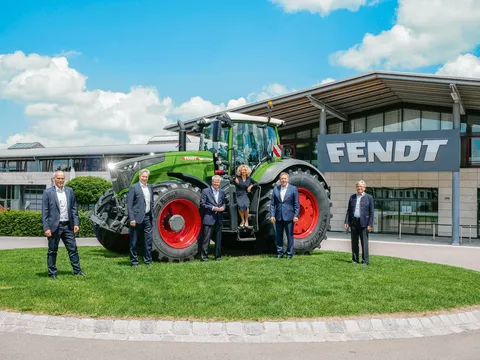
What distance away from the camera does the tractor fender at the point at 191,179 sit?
10.8m

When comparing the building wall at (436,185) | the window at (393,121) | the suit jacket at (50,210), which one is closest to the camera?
the suit jacket at (50,210)

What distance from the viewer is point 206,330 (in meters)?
5.94

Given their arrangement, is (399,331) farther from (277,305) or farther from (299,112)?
(299,112)

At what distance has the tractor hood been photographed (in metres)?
10.6

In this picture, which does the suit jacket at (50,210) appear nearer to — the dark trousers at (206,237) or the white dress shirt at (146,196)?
the white dress shirt at (146,196)

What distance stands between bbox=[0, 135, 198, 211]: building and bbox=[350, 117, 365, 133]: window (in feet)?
59.6

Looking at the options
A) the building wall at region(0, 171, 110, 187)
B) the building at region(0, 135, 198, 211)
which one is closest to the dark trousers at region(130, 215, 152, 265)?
the building at region(0, 135, 198, 211)

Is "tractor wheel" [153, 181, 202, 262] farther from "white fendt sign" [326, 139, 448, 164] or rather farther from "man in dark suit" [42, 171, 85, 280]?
"white fendt sign" [326, 139, 448, 164]

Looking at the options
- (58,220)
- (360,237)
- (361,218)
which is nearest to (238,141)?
(361,218)

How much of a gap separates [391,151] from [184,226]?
40.2ft

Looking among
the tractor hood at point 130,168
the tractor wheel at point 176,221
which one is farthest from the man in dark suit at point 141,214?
the tractor hood at point 130,168

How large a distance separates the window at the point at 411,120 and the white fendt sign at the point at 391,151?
345 cm

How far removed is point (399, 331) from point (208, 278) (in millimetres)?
3219

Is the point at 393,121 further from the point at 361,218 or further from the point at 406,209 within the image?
the point at 361,218
